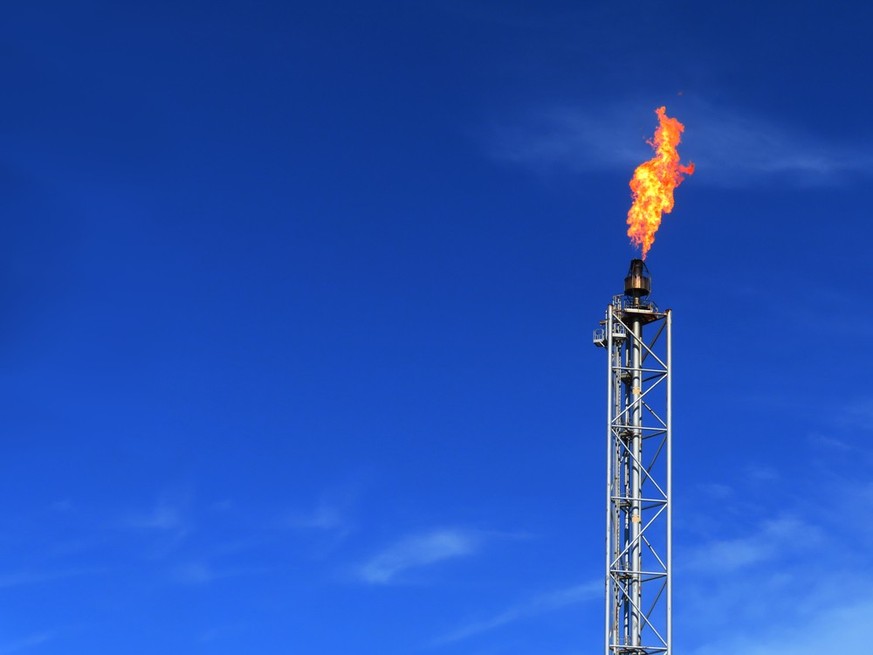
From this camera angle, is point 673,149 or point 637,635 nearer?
point 637,635

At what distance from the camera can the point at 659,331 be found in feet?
357

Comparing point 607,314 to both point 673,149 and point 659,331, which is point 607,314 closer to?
point 659,331

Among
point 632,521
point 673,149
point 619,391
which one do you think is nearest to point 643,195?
point 673,149

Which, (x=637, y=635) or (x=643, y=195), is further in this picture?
(x=643, y=195)

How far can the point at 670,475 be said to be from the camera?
106 m

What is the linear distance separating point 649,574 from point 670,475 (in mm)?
5365

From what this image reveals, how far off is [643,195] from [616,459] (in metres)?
14.6

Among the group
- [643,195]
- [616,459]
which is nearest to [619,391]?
[616,459]

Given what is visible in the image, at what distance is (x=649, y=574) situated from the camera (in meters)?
104

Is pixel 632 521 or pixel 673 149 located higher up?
pixel 673 149

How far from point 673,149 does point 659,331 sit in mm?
10258

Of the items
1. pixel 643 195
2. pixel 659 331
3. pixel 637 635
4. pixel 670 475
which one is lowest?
pixel 637 635

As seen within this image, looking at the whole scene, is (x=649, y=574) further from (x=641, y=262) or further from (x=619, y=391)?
(x=641, y=262)

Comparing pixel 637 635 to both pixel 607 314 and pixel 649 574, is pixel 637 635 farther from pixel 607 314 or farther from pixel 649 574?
pixel 607 314
